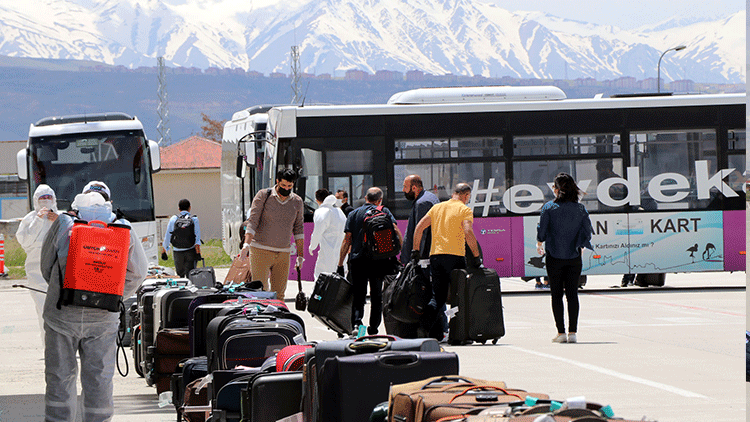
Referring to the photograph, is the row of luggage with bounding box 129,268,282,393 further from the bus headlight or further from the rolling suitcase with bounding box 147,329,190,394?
the bus headlight

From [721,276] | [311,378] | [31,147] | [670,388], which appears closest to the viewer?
[311,378]

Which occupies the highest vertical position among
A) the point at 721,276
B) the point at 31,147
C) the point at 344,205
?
the point at 31,147

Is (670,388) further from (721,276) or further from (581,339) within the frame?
(721,276)

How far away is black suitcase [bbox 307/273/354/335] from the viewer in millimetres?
11555

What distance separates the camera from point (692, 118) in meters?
18.9

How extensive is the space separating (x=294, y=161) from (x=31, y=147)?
19.3 ft

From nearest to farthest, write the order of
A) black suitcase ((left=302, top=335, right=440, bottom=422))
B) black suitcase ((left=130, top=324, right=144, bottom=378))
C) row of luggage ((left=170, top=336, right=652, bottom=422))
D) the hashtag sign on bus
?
row of luggage ((left=170, top=336, right=652, bottom=422)) → black suitcase ((left=302, top=335, right=440, bottom=422)) → black suitcase ((left=130, top=324, right=144, bottom=378)) → the hashtag sign on bus

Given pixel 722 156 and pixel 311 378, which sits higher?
pixel 722 156

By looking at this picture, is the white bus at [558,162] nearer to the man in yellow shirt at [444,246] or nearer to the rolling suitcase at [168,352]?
the man in yellow shirt at [444,246]

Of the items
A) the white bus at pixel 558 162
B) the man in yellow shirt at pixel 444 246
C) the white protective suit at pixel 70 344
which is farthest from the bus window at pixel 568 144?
the white protective suit at pixel 70 344

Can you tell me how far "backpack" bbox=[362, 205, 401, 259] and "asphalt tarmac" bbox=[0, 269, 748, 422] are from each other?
125 cm

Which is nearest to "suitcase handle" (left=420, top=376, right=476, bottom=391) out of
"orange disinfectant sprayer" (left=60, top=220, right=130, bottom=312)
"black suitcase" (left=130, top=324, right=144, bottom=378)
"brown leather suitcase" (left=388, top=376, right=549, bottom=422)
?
"brown leather suitcase" (left=388, top=376, right=549, bottom=422)

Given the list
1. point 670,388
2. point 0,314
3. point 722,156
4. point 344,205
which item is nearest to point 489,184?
point 344,205

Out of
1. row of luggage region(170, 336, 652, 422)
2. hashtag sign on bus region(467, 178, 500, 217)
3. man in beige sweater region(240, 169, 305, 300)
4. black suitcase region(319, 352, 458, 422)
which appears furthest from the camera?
hashtag sign on bus region(467, 178, 500, 217)
